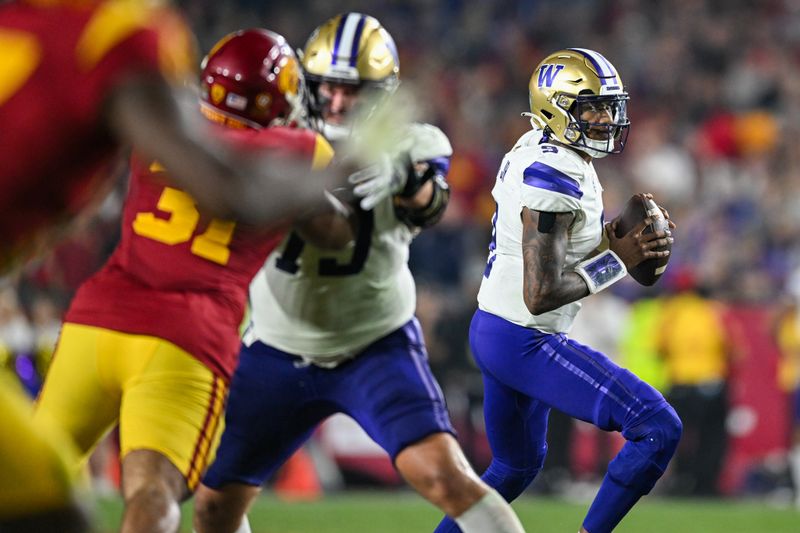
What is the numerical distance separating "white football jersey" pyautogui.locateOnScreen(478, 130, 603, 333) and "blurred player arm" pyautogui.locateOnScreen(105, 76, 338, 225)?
6.15 feet

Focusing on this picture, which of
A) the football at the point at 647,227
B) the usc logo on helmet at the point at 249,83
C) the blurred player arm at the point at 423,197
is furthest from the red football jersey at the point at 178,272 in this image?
the football at the point at 647,227

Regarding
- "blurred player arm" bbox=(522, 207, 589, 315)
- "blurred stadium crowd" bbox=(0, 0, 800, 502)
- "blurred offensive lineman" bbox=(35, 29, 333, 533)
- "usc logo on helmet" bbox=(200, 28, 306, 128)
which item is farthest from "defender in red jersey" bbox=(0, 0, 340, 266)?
"blurred stadium crowd" bbox=(0, 0, 800, 502)

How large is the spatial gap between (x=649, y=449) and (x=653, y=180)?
313 inches

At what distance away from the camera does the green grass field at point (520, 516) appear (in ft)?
25.7

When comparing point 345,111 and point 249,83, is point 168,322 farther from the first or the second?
point 345,111

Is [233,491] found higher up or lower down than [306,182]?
lower down

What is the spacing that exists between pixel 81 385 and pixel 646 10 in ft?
38.5

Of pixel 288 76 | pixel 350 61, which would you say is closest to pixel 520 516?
pixel 350 61

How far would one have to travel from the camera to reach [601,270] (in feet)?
15.0

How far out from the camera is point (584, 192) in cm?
455

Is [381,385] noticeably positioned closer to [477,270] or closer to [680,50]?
[477,270]

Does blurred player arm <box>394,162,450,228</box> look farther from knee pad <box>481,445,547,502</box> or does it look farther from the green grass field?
the green grass field

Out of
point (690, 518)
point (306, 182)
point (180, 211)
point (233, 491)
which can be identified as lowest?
point (690, 518)

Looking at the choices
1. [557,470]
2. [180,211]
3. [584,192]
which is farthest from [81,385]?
[557,470]
